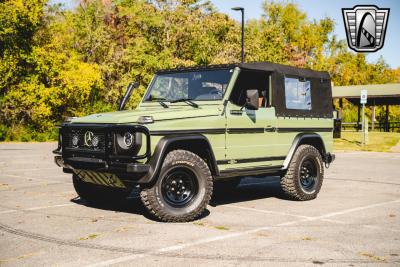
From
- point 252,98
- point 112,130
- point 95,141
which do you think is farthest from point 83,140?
point 252,98

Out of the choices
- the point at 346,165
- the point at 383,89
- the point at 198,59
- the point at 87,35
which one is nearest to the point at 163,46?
the point at 198,59

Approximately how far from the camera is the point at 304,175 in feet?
28.3

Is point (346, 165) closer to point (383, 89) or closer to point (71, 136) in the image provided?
point (71, 136)

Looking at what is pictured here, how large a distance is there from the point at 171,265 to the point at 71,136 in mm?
3144

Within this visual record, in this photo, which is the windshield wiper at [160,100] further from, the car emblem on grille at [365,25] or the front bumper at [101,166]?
the car emblem on grille at [365,25]

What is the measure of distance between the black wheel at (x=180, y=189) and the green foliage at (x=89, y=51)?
22.2 m

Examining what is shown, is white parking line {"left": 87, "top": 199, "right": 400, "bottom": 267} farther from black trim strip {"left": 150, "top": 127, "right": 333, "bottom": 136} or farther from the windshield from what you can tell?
the windshield

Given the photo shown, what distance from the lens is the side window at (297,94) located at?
8188 millimetres

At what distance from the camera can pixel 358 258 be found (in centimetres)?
482

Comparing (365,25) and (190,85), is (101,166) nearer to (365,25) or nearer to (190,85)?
(190,85)

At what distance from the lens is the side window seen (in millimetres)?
8188

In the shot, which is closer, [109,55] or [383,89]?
[109,55]

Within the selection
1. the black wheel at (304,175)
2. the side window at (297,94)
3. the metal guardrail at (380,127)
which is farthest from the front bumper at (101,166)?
the metal guardrail at (380,127)

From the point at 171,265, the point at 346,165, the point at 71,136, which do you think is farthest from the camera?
the point at 346,165
